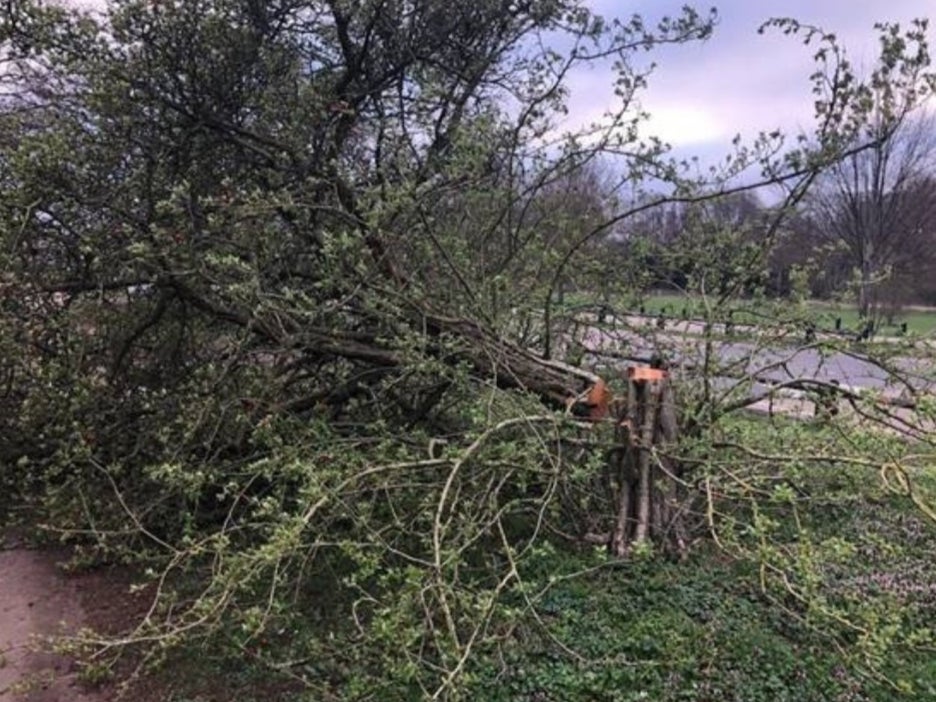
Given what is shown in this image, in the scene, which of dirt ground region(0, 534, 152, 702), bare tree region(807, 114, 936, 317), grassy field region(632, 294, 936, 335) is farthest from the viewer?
bare tree region(807, 114, 936, 317)

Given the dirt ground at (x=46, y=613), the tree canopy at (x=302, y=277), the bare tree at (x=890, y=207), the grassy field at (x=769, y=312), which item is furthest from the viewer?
the bare tree at (x=890, y=207)

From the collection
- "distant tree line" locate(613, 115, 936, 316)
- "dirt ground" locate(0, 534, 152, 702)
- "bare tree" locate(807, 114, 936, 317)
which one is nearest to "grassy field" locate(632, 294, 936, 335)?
"distant tree line" locate(613, 115, 936, 316)

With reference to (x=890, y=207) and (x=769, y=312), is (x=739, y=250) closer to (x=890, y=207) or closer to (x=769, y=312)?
(x=769, y=312)

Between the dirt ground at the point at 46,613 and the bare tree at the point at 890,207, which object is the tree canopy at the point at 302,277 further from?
the bare tree at the point at 890,207

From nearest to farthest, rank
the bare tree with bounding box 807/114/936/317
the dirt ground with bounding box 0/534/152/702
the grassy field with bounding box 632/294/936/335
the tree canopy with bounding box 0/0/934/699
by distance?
the dirt ground with bounding box 0/534/152/702 < the tree canopy with bounding box 0/0/934/699 < the grassy field with bounding box 632/294/936/335 < the bare tree with bounding box 807/114/936/317

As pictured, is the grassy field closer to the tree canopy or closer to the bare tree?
the tree canopy

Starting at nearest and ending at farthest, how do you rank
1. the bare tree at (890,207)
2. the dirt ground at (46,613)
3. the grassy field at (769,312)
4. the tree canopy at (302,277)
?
the dirt ground at (46,613), the tree canopy at (302,277), the grassy field at (769,312), the bare tree at (890,207)

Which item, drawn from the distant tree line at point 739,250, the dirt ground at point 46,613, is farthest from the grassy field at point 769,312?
the dirt ground at point 46,613

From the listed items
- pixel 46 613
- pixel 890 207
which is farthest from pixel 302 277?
pixel 890 207

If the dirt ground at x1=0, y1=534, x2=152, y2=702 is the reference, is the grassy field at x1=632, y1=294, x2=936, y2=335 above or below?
above

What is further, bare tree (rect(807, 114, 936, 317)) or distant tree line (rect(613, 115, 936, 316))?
bare tree (rect(807, 114, 936, 317))

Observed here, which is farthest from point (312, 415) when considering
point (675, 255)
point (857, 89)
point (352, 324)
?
point (857, 89)

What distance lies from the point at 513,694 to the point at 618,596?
0.92 metres

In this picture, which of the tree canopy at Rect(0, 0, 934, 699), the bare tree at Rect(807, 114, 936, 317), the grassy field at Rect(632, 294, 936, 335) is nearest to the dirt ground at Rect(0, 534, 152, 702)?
the tree canopy at Rect(0, 0, 934, 699)
